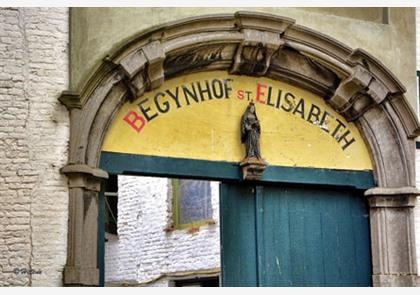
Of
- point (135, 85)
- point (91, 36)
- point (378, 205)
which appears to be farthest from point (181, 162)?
point (378, 205)

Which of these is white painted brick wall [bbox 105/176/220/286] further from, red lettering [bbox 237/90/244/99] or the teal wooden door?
red lettering [bbox 237/90/244/99]

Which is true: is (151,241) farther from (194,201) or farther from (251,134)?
(251,134)

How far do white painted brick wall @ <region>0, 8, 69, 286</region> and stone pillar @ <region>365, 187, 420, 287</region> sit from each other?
3.16 m

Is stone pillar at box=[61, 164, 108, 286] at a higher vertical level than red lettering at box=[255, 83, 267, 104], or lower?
lower

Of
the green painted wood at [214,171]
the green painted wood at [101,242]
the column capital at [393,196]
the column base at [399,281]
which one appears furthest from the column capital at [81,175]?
the column base at [399,281]

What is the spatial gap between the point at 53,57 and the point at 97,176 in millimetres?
1136

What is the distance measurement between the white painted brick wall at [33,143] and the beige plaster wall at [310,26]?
0.15m

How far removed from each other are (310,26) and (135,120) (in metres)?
2.00

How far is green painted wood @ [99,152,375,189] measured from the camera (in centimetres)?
884

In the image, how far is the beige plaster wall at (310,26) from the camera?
28.5 ft

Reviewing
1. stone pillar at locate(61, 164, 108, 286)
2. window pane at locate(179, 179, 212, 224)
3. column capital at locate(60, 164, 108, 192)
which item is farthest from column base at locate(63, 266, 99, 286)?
window pane at locate(179, 179, 212, 224)

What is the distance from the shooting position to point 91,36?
8742 mm

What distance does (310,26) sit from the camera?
952 centimetres

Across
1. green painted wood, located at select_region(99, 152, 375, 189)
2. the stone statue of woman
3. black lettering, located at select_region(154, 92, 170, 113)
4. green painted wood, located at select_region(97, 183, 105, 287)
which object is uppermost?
black lettering, located at select_region(154, 92, 170, 113)
